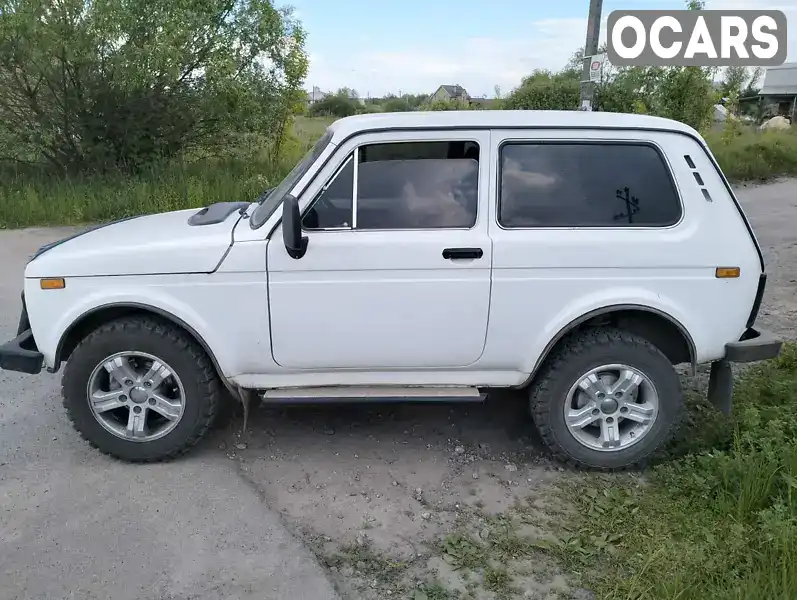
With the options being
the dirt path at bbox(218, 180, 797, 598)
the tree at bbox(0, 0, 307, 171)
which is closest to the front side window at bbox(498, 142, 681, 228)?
the dirt path at bbox(218, 180, 797, 598)

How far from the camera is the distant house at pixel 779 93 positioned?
40.4 meters

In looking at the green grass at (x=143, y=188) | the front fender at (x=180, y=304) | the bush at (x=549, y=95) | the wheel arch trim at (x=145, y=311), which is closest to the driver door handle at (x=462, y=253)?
the front fender at (x=180, y=304)

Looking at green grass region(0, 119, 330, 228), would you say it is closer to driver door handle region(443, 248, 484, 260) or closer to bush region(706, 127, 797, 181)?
driver door handle region(443, 248, 484, 260)

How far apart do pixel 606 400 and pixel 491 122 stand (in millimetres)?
1736

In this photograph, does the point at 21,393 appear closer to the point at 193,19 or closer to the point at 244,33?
the point at 193,19

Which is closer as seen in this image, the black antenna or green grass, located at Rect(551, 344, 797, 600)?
green grass, located at Rect(551, 344, 797, 600)

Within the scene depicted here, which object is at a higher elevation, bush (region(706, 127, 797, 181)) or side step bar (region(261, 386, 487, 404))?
bush (region(706, 127, 797, 181))

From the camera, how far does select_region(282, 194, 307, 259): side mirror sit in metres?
3.55

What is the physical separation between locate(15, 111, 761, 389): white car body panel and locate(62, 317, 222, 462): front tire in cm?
16

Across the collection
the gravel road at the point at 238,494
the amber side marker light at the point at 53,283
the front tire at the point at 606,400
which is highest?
the amber side marker light at the point at 53,283

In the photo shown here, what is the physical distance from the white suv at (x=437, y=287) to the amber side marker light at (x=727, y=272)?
15 millimetres

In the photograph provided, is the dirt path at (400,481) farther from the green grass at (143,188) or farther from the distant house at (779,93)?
the distant house at (779,93)

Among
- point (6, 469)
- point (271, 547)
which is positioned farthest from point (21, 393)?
point (271, 547)

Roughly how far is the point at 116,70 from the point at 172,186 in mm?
2077
